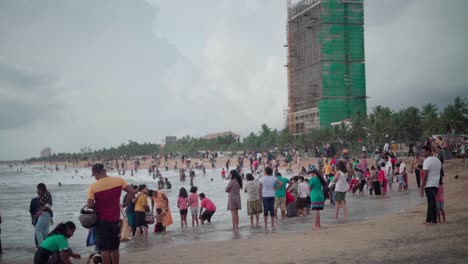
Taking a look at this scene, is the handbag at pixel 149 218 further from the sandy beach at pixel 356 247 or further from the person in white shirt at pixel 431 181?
the person in white shirt at pixel 431 181

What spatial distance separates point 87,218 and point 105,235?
0.40 m

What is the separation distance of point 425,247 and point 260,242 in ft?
11.0

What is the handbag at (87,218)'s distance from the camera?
6426 millimetres

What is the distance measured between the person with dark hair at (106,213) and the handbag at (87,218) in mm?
75

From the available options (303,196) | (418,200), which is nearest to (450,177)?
(418,200)

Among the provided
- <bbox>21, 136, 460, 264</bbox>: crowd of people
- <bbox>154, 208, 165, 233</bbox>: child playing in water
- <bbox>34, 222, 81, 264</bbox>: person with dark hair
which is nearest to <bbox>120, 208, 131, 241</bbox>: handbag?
<bbox>21, 136, 460, 264</bbox>: crowd of people

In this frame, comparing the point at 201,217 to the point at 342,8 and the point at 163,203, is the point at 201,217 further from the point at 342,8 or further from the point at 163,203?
the point at 342,8

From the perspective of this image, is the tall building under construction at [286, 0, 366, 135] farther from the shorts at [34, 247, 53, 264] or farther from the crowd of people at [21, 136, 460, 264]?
the shorts at [34, 247, 53, 264]

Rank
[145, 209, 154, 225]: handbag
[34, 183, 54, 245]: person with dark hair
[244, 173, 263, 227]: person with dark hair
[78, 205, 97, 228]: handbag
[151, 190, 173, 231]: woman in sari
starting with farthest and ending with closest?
[151, 190, 173, 231]: woman in sari
[145, 209, 154, 225]: handbag
[244, 173, 263, 227]: person with dark hair
[34, 183, 54, 245]: person with dark hair
[78, 205, 97, 228]: handbag

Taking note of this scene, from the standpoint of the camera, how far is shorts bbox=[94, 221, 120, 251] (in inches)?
261

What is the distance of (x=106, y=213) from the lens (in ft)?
21.7

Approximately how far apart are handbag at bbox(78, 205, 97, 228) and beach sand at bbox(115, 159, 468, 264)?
2.10 meters

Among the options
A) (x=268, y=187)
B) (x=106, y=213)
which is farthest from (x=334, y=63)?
(x=106, y=213)

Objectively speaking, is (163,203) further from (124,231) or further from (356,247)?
(356,247)
